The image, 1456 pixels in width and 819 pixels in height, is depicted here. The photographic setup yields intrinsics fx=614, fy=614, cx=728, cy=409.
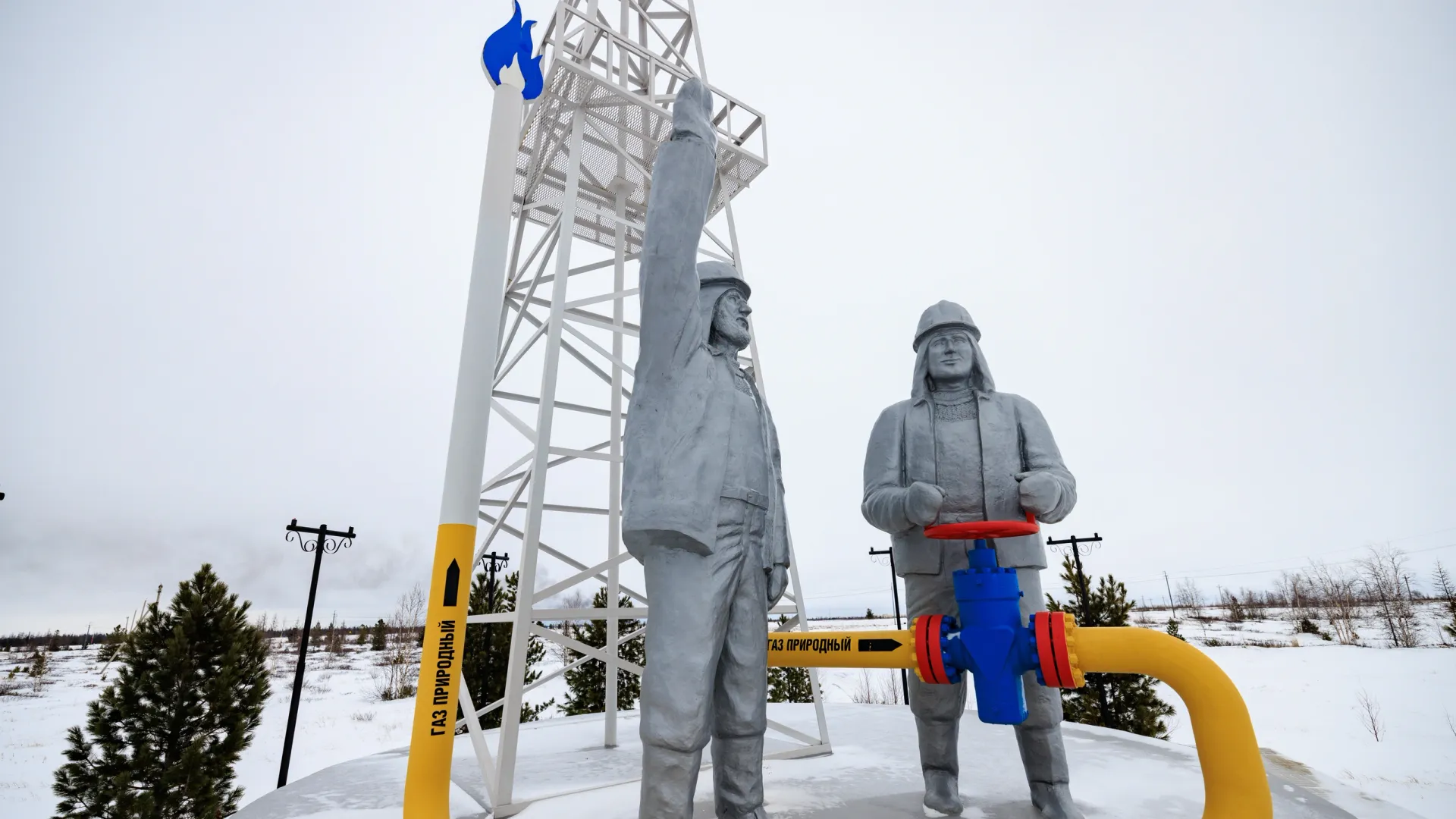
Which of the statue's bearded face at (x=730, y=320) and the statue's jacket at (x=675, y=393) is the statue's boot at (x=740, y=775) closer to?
the statue's jacket at (x=675, y=393)

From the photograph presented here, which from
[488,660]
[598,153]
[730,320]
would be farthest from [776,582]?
[488,660]

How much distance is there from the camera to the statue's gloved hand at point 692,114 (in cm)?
279

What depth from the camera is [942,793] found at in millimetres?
3629

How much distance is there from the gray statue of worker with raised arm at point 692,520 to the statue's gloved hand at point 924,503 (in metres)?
0.77

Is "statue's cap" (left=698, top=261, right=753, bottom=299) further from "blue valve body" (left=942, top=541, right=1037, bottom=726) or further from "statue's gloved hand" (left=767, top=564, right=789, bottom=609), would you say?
"blue valve body" (left=942, top=541, right=1037, bottom=726)

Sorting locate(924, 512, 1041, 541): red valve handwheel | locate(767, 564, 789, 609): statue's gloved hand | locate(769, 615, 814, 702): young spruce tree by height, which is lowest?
locate(769, 615, 814, 702): young spruce tree

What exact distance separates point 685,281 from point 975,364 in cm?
203

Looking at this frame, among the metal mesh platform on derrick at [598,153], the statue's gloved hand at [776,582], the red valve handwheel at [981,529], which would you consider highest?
the metal mesh platform on derrick at [598,153]

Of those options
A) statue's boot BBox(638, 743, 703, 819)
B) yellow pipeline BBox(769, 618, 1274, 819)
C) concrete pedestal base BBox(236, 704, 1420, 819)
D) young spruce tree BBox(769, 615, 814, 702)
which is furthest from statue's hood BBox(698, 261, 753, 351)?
young spruce tree BBox(769, 615, 814, 702)

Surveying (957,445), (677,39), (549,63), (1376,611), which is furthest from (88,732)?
(1376,611)

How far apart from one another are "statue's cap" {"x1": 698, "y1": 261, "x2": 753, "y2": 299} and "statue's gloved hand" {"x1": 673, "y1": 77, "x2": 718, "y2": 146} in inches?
25.0

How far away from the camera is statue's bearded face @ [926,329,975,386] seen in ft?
12.2

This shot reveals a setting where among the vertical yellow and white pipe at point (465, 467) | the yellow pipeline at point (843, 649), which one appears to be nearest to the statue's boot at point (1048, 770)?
the yellow pipeline at point (843, 649)

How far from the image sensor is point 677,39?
758 cm
